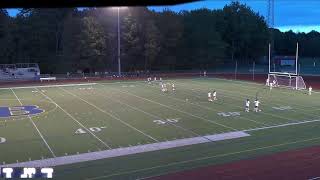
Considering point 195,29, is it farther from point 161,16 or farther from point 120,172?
point 120,172

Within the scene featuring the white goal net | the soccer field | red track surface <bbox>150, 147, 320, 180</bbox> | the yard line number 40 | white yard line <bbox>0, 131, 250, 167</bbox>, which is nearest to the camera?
red track surface <bbox>150, 147, 320, 180</bbox>

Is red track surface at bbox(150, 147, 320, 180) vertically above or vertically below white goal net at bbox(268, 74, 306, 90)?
below

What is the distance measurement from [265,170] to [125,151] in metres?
5.18

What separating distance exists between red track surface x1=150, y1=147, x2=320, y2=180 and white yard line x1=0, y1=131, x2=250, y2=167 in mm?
3214

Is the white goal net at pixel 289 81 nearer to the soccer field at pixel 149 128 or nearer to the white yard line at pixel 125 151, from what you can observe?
the soccer field at pixel 149 128

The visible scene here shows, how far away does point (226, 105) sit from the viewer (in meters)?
26.5

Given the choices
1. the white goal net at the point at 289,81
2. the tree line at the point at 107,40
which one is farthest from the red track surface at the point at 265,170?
the tree line at the point at 107,40

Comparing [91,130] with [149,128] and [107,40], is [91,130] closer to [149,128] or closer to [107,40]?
[149,128]

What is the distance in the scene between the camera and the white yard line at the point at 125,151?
13812 mm

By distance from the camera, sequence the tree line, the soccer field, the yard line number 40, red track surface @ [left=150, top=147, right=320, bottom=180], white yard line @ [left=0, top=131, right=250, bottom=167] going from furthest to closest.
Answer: the tree line
the yard line number 40
the soccer field
white yard line @ [left=0, top=131, right=250, bottom=167]
red track surface @ [left=150, top=147, right=320, bottom=180]

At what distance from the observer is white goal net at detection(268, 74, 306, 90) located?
36.4m

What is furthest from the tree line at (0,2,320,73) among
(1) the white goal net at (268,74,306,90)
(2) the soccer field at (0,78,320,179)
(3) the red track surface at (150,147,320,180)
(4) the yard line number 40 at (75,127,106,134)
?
(3) the red track surface at (150,147,320,180)

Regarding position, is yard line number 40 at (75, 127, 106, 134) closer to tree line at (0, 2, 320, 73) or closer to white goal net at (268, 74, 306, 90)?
white goal net at (268, 74, 306, 90)

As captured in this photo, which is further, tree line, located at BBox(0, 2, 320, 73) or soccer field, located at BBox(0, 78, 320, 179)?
tree line, located at BBox(0, 2, 320, 73)
